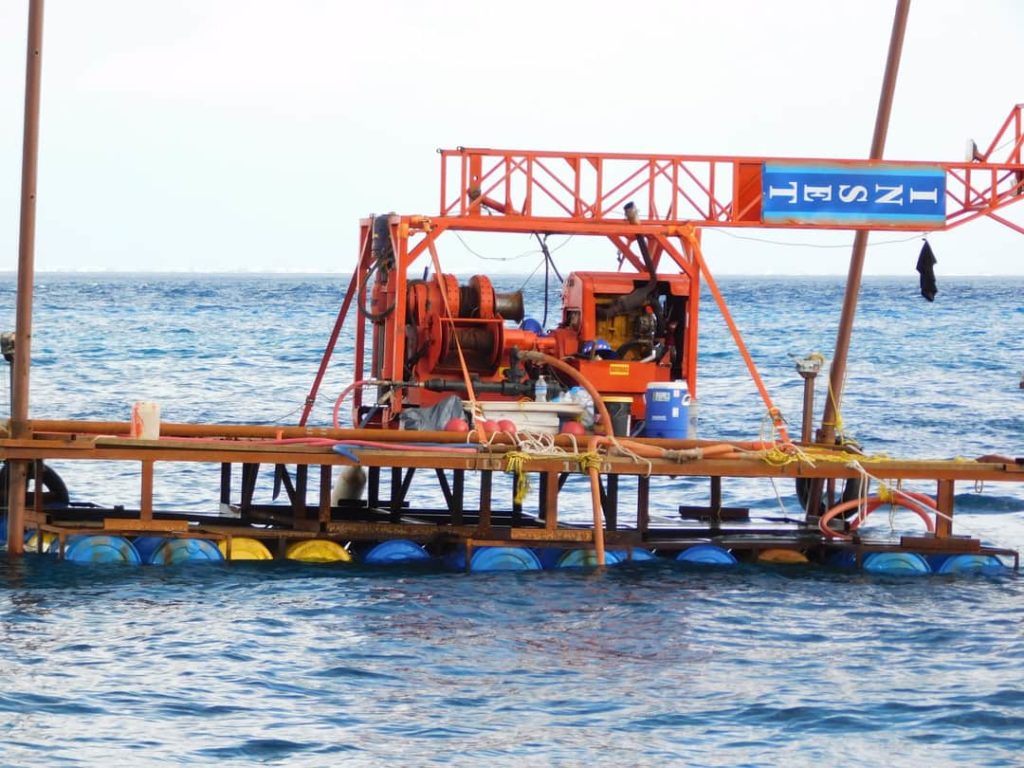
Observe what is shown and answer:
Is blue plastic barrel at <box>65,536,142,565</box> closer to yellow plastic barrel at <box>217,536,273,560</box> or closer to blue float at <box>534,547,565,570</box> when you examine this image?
yellow plastic barrel at <box>217,536,273,560</box>

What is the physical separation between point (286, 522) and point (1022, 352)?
61.6 metres

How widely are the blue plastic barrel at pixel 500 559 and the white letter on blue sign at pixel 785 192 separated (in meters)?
6.26

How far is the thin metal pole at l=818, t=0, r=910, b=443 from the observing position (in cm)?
2306

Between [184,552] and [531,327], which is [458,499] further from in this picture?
[531,327]

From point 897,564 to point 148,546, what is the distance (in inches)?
356

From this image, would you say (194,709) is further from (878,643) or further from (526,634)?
(878,643)

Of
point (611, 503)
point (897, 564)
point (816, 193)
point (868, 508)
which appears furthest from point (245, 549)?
point (816, 193)

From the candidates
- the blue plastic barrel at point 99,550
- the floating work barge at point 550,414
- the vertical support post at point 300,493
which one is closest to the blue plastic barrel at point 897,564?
the floating work barge at point 550,414

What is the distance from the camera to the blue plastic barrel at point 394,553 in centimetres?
2041

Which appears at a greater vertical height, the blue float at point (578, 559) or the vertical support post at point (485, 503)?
the vertical support post at point (485, 503)

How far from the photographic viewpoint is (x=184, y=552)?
20.0 metres

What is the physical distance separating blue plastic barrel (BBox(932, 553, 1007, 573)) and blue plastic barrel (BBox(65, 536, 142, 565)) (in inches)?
384

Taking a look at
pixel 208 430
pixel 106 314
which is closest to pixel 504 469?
pixel 208 430

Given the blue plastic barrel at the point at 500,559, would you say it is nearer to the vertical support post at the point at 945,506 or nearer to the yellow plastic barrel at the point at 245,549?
the yellow plastic barrel at the point at 245,549
